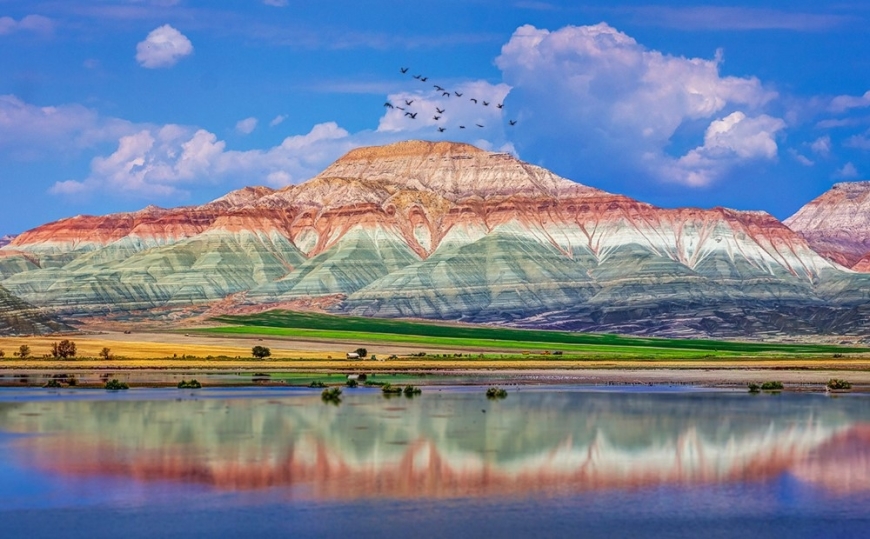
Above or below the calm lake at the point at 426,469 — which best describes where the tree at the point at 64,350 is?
above

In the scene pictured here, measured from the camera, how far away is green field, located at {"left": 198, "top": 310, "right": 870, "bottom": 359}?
142 metres

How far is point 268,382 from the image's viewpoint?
80312mm

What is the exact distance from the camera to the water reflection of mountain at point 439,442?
39469 mm

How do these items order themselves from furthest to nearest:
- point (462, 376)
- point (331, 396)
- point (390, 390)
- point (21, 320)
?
1. point (21, 320)
2. point (462, 376)
3. point (390, 390)
4. point (331, 396)

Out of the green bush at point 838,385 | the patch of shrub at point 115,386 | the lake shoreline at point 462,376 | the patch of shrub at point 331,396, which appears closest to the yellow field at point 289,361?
the lake shoreline at point 462,376

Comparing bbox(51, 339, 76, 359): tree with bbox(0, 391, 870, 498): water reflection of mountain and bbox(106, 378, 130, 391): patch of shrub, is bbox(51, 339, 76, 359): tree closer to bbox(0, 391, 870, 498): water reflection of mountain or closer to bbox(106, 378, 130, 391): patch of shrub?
bbox(106, 378, 130, 391): patch of shrub

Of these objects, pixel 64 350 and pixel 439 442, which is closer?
pixel 439 442

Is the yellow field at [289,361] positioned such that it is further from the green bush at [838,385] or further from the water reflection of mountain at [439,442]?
the water reflection of mountain at [439,442]

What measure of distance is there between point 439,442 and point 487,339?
4536 inches

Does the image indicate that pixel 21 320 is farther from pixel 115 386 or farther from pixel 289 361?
pixel 115 386

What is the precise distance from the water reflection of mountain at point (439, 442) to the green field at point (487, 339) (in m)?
66.8

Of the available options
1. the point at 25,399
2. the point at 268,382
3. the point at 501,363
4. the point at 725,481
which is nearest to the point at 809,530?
the point at 725,481

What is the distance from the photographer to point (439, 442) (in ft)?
155

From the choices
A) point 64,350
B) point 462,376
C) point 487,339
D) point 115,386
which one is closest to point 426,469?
point 115,386
